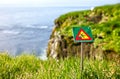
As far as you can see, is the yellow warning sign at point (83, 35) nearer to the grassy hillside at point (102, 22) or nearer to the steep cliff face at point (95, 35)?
the steep cliff face at point (95, 35)

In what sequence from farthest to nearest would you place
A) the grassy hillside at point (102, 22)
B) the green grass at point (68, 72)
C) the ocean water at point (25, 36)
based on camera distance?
the ocean water at point (25, 36) → the grassy hillside at point (102, 22) → the green grass at point (68, 72)

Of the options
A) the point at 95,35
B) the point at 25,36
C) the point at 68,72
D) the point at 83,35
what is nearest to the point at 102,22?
the point at 95,35

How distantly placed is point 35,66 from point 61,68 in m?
2.03

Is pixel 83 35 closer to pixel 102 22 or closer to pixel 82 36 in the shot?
pixel 82 36

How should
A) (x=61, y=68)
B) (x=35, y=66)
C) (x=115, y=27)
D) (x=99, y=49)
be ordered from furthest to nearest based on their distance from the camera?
1. (x=115, y=27)
2. (x=99, y=49)
3. (x=35, y=66)
4. (x=61, y=68)

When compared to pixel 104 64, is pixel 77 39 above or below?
above

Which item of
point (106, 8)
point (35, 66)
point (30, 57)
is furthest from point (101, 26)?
point (35, 66)

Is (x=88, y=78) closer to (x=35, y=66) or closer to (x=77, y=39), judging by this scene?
(x=77, y=39)

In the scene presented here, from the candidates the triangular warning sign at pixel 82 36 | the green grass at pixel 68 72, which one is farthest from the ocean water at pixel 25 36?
the triangular warning sign at pixel 82 36

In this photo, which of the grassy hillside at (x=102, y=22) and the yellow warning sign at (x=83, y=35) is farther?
the grassy hillside at (x=102, y=22)

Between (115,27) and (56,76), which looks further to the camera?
(115,27)

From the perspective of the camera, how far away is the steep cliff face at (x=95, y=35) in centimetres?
1517

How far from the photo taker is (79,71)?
8492 mm

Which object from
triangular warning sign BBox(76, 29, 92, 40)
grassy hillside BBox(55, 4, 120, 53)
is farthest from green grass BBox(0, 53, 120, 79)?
grassy hillside BBox(55, 4, 120, 53)
